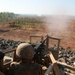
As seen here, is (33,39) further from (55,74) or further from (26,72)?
(26,72)

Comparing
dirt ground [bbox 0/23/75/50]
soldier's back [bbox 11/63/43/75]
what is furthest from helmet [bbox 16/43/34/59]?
dirt ground [bbox 0/23/75/50]

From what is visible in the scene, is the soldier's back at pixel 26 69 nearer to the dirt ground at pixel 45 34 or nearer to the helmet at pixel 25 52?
the helmet at pixel 25 52

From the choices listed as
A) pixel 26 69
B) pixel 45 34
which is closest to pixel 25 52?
pixel 26 69

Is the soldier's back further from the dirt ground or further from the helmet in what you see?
the dirt ground

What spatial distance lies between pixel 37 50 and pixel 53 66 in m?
2.07

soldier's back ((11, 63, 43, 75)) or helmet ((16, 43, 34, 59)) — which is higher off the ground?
helmet ((16, 43, 34, 59))

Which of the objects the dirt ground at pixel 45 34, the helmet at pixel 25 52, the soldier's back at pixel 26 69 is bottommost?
the dirt ground at pixel 45 34

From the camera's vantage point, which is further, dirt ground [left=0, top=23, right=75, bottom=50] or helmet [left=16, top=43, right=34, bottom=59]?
dirt ground [left=0, top=23, right=75, bottom=50]

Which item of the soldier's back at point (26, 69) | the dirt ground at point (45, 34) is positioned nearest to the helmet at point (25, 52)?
the soldier's back at point (26, 69)

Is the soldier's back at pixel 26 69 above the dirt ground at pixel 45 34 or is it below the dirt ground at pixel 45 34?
above

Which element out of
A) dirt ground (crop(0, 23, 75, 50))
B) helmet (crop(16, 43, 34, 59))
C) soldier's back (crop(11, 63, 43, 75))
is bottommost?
dirt ground (crop(0, 23, 75, 50))

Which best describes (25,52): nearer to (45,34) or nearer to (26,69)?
(26,69)

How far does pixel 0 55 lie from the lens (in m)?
2.82

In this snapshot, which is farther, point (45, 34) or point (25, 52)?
point (45, 34)
